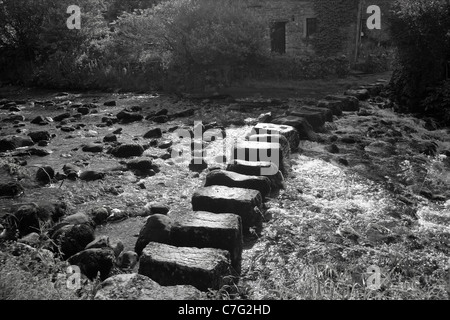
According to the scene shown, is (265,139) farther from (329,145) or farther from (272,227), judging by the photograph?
(272,227)

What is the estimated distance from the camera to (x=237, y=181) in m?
5.05

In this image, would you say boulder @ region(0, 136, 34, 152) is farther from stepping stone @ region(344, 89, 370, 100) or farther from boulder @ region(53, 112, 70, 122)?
stepping stone @ region(344, 89, 370, 100)

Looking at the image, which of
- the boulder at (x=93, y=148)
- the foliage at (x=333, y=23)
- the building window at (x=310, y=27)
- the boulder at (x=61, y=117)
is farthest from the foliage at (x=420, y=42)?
the building window at (x=310, y=27)

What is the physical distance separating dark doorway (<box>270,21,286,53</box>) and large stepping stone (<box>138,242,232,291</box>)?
17798 millimetres

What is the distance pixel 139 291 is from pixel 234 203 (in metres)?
1.70

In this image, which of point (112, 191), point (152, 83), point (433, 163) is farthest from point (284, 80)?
point (112, 191)

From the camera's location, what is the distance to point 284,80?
Result: 1434 cm

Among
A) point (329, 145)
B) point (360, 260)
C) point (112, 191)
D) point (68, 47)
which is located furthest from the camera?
point (68, 47)

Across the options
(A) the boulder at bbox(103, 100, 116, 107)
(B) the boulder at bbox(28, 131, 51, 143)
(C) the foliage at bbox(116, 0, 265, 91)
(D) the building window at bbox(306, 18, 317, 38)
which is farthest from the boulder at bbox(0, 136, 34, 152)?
(D) the building window at bbox(306, 18, 317, 38)

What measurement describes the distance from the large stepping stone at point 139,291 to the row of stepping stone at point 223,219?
0.06 metres

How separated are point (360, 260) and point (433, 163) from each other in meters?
3.38

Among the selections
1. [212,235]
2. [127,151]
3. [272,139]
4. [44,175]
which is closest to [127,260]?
[212,235]

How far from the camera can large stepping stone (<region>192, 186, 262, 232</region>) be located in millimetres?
4445

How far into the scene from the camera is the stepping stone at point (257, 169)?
536cm
